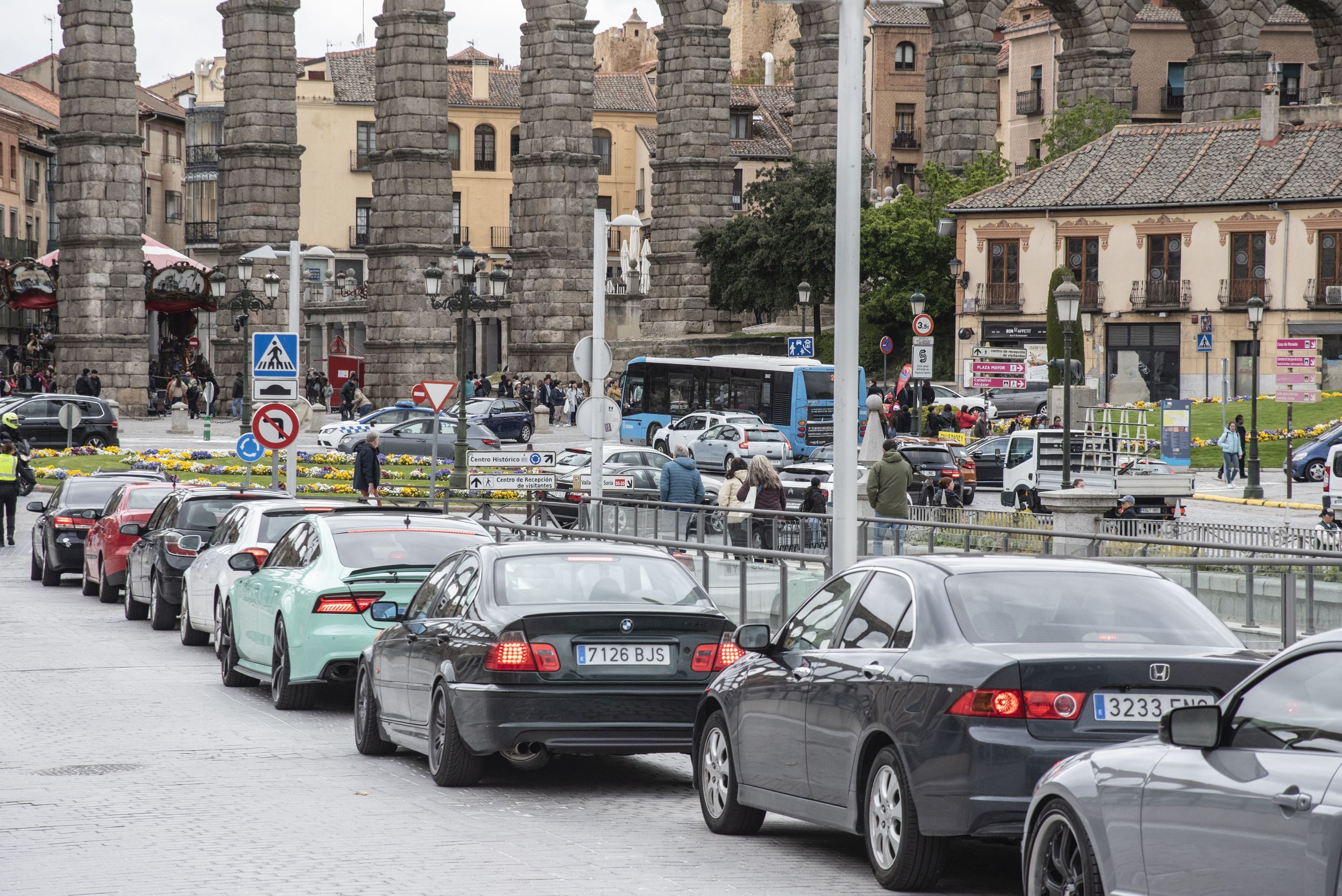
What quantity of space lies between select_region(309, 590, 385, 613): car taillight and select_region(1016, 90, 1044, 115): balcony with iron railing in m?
79.4

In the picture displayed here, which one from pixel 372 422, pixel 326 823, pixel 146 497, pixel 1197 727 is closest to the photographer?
pixel 1197 727

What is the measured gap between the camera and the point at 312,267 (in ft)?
325

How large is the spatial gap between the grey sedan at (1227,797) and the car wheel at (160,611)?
16.1 metres

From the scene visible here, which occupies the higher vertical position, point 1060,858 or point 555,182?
point 555,182

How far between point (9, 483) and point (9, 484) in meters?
0.07

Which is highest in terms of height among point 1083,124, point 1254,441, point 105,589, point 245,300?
point 1083,124

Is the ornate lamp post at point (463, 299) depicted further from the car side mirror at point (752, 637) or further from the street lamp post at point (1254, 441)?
the car side mirror at point (752, 637)

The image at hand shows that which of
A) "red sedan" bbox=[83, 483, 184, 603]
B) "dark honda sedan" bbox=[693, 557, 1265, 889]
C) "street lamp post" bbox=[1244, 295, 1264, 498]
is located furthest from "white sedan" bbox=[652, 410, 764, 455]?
"dark honda sedan" bbox=[693, 557, 1265, 889]

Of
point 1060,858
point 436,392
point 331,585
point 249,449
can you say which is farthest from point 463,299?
point 1060,858

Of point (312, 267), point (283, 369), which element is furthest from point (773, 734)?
point (312, 267)

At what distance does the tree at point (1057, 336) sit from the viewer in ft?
168

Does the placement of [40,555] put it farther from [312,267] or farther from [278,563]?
[312,267]

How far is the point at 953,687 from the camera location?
7.71 metres

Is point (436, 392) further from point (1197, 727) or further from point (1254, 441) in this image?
point (1197, 727)
